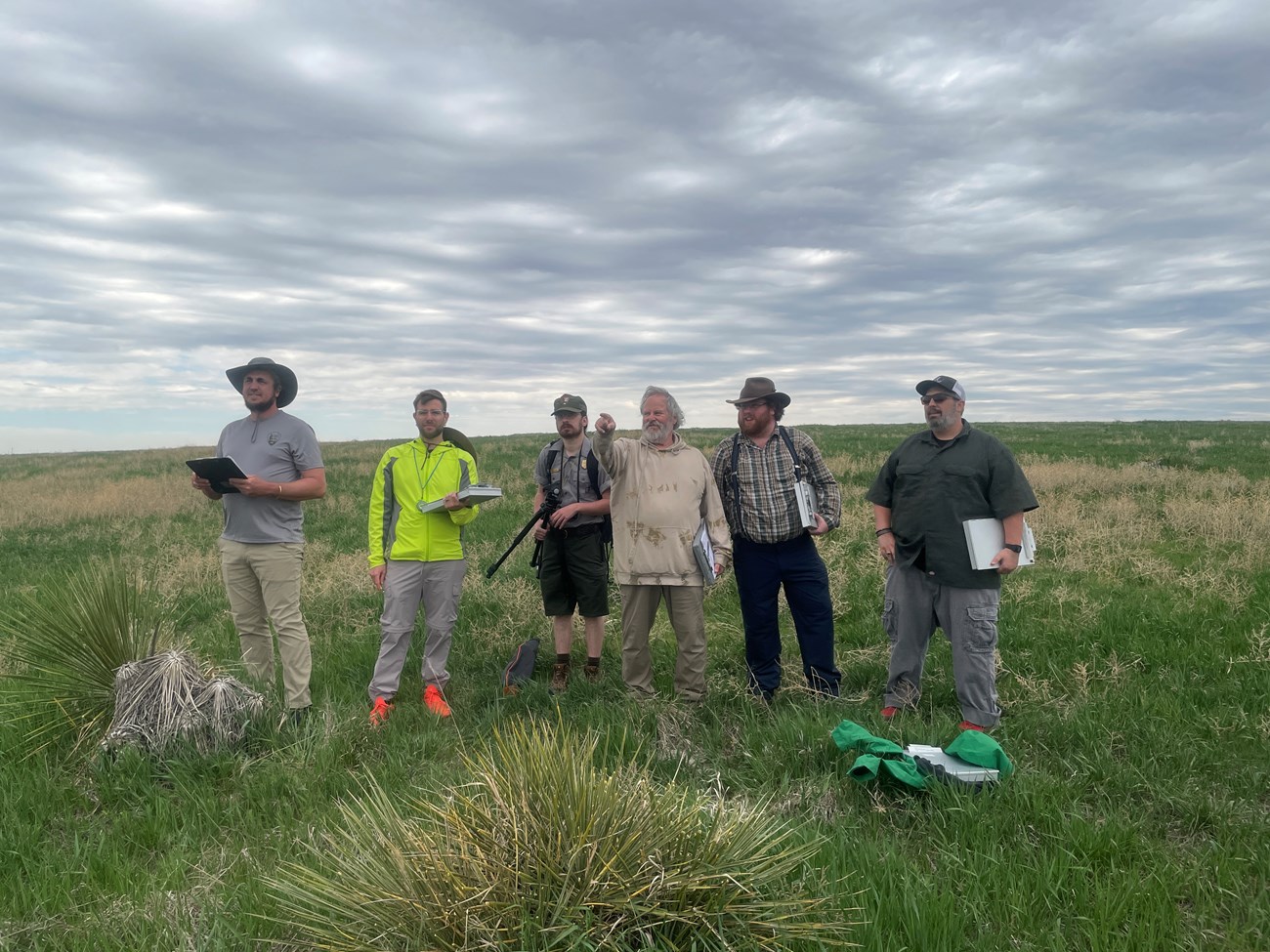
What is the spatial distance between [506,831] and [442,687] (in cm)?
387

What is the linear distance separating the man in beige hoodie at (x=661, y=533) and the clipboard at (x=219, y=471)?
2418mm

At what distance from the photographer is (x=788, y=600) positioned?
225 inches

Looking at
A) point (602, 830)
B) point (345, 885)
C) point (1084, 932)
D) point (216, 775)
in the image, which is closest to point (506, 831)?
point (602, 830)

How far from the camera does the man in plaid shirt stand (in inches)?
219

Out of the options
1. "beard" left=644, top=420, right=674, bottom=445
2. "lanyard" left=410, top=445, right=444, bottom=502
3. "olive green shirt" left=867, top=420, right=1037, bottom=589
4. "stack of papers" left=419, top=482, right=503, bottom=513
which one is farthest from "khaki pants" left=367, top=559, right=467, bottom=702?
"olive green shirt" left=867, top=420, right=1037, bottom=589

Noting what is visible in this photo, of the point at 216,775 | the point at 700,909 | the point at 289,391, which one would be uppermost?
the point at 289,391

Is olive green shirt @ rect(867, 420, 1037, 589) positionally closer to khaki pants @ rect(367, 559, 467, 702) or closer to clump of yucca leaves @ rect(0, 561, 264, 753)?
khaki pants @ rect(367, 559, 467, 702)

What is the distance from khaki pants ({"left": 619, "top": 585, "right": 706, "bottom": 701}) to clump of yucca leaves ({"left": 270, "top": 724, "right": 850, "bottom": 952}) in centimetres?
291

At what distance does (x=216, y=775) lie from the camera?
Answer: 447cm

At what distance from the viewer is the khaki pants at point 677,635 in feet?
17.9

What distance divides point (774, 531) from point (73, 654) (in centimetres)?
472

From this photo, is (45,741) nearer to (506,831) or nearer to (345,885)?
(345,885)

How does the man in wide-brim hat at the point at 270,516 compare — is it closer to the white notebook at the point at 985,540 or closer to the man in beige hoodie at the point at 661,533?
the man in beige hoodie at the point at 661,533

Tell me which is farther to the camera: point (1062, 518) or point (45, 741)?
point (1062, 518)
